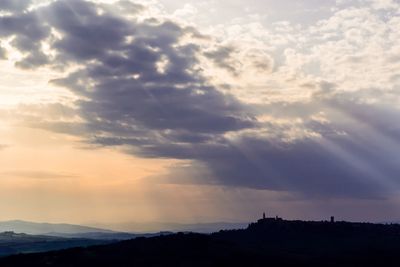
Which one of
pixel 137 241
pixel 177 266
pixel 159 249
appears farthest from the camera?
pixel 137 241

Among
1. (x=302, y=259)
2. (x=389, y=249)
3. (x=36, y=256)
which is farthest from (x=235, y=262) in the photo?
(x=389, y=249)

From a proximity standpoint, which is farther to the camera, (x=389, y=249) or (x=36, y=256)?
(x=389, y=249)

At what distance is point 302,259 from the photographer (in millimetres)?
169750

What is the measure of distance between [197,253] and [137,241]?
98.5ft

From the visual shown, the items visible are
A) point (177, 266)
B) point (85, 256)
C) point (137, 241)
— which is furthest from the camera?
point (137, 241)

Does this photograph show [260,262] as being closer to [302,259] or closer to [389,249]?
[302,259]

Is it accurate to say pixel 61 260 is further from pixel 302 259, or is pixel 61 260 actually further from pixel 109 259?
pixel 302 259

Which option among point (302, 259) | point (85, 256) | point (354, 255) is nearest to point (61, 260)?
point (85, 256)

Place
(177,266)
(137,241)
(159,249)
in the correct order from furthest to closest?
(137,241)
(159,249)
(177,266)

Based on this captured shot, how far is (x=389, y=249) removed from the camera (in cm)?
19750

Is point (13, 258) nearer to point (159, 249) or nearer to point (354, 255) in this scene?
point (159, 249)

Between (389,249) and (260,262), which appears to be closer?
(260,262)

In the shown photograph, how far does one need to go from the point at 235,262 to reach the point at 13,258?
69.7m

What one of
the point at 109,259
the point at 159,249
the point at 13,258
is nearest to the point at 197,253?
the point at 159,249
